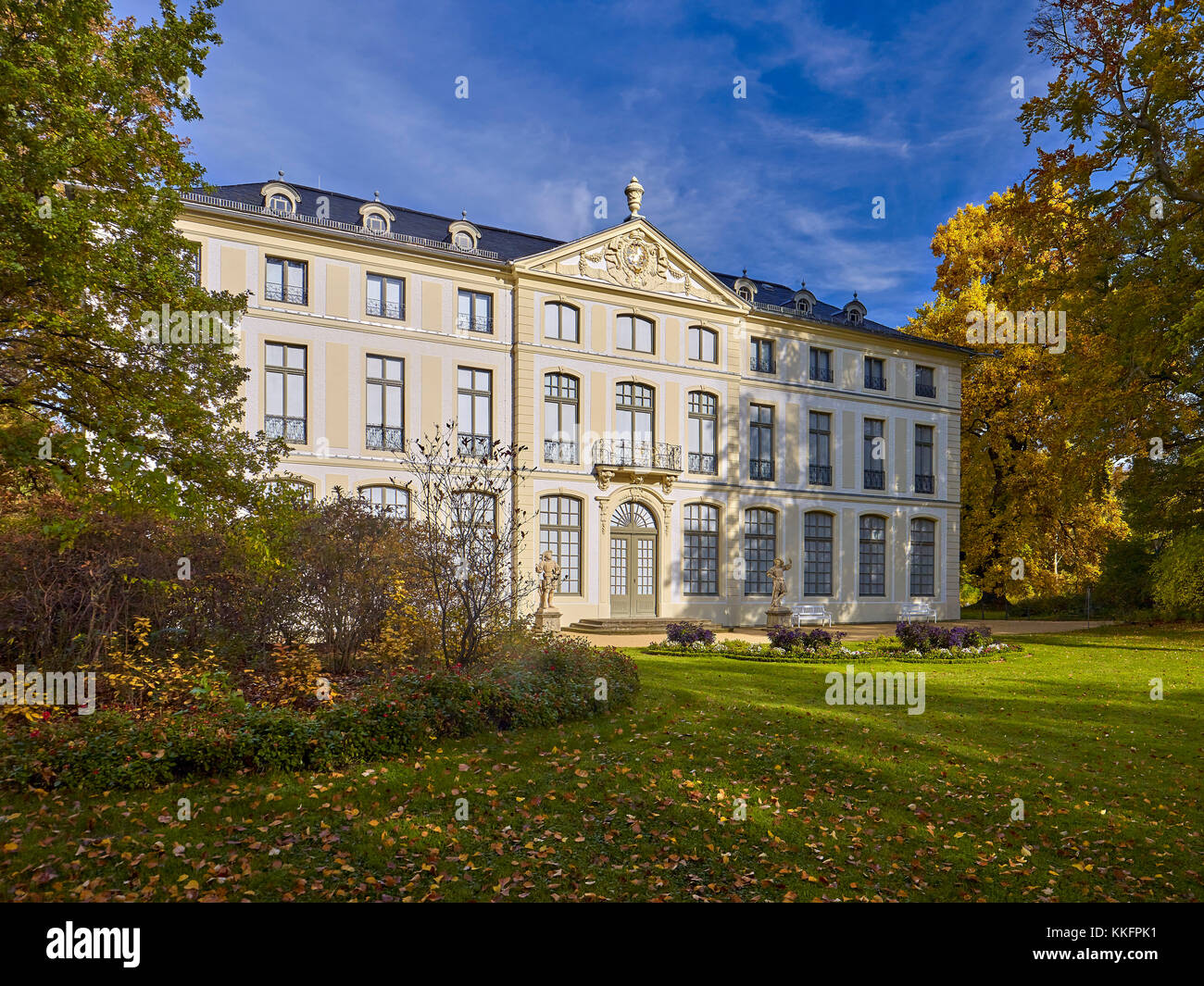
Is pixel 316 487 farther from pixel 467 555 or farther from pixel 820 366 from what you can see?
pixel 820 366

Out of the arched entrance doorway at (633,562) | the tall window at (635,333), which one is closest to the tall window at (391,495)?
the arched entrance doorway at (633,562)

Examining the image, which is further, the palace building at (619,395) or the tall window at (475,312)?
the tall window at (475,312)

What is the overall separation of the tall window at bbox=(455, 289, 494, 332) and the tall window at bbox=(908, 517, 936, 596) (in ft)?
63.7

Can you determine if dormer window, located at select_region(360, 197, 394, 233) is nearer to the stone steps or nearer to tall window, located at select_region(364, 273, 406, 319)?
tall window, located at select_region(364, 273, 406, 319)

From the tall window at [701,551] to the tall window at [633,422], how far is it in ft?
8.94

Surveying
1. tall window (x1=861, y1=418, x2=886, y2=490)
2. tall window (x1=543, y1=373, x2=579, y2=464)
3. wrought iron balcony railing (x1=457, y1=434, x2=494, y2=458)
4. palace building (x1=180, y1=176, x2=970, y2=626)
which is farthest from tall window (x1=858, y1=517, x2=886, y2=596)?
wrought iron balcony railing (x1=457, y1=434, x2=494, y2=458)

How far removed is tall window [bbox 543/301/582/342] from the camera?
2392 cm

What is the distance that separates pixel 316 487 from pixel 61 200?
46.7ft

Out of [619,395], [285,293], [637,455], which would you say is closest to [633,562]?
[637,455]

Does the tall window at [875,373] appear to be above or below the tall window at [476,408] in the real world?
above

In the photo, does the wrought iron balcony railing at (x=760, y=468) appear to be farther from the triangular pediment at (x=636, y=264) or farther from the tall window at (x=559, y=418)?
the tall window at (x=559, y=418)

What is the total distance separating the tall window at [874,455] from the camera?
29.9m

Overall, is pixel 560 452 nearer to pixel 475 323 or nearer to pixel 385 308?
pixel 475 323
